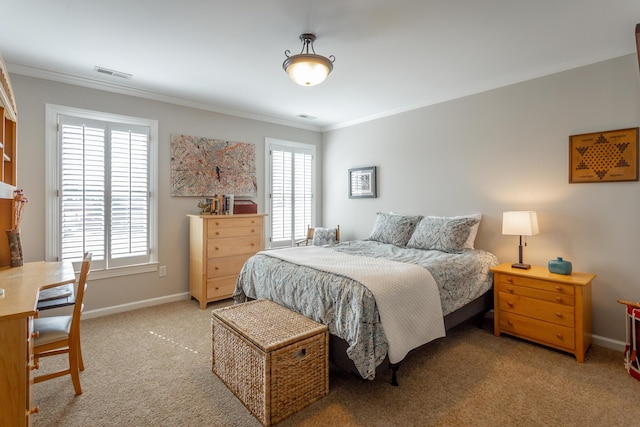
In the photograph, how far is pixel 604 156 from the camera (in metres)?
2.69

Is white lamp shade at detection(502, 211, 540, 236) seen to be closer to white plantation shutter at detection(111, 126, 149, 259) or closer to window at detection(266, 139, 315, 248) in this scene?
window at detection(266, 139, 315, 248)

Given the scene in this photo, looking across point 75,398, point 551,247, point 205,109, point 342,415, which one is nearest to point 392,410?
point 342,415

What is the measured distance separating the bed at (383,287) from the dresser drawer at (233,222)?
38.2 inches

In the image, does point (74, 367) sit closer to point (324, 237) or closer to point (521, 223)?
point (324, 237)

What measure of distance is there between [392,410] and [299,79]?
7.80ft

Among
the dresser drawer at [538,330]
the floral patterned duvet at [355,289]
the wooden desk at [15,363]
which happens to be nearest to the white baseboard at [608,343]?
the dresser drawer at [538,330]

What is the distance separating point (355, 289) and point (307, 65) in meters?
1.64

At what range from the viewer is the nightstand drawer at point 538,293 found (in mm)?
2518

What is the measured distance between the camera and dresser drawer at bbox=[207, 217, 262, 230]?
→ 3.72 m

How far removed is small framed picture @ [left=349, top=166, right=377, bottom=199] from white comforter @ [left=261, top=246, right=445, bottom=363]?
2148 mm

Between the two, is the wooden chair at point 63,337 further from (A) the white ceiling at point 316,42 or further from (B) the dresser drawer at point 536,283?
(B) the dresser drawer at point 536,283

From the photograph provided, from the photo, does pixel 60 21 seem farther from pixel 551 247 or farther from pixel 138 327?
pixel 551 247

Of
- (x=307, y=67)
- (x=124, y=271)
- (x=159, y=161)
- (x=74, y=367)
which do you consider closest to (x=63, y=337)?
(x=74, y=367)

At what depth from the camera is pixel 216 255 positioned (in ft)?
12.4
